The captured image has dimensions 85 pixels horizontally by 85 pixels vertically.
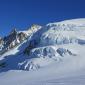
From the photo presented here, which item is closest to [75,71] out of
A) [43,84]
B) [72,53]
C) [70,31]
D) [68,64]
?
[68,64]

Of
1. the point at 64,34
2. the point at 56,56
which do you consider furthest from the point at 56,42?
the point at 56,56

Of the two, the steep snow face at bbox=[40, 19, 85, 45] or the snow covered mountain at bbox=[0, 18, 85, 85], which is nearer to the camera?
the snow covered mountain at bbox=[0, 18, 85, 85]

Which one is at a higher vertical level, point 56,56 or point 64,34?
point 64,34

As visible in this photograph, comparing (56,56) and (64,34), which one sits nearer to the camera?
(56,56)

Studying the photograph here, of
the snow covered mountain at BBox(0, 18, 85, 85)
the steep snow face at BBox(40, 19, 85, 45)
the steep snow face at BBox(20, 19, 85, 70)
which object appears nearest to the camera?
the snow covered mountain at BBox(0, 18, 85, 85)

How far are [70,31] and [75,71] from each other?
15992 mm

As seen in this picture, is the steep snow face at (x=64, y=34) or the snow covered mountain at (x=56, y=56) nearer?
the snow covered mountain at (x=56, y=56)

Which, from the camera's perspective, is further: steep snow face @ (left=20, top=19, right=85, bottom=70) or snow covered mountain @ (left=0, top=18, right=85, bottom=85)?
steep snow face @ (left=20, top=19, right=85, bottom=70)

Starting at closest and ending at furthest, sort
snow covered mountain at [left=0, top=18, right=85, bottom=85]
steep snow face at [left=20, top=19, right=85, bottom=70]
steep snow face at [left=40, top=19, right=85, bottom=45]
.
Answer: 1. snow covered mountain at [left=0, top=18, right=85, bottom=85]
2. steep snow face at [left=20, top=19, right=85, bottom=70]
3. steep snow face at [left=40, top=19, right=85, bottom=45]

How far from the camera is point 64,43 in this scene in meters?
→ 58.4

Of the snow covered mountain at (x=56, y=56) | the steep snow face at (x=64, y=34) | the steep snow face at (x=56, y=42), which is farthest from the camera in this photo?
the steep snow face at (x=64, y=34)

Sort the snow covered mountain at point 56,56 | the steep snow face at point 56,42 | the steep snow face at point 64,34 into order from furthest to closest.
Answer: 1. the steep snow face at point 64,34
2. the steep snow face at point 56,42
3. the snow covered mountain at point 56,56

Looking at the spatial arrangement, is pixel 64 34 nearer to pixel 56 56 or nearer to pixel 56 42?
pixel 56 42

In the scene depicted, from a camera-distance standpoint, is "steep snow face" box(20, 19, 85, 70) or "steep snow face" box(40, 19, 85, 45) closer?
"steep snow face" box(20, 19, 85, 70)
